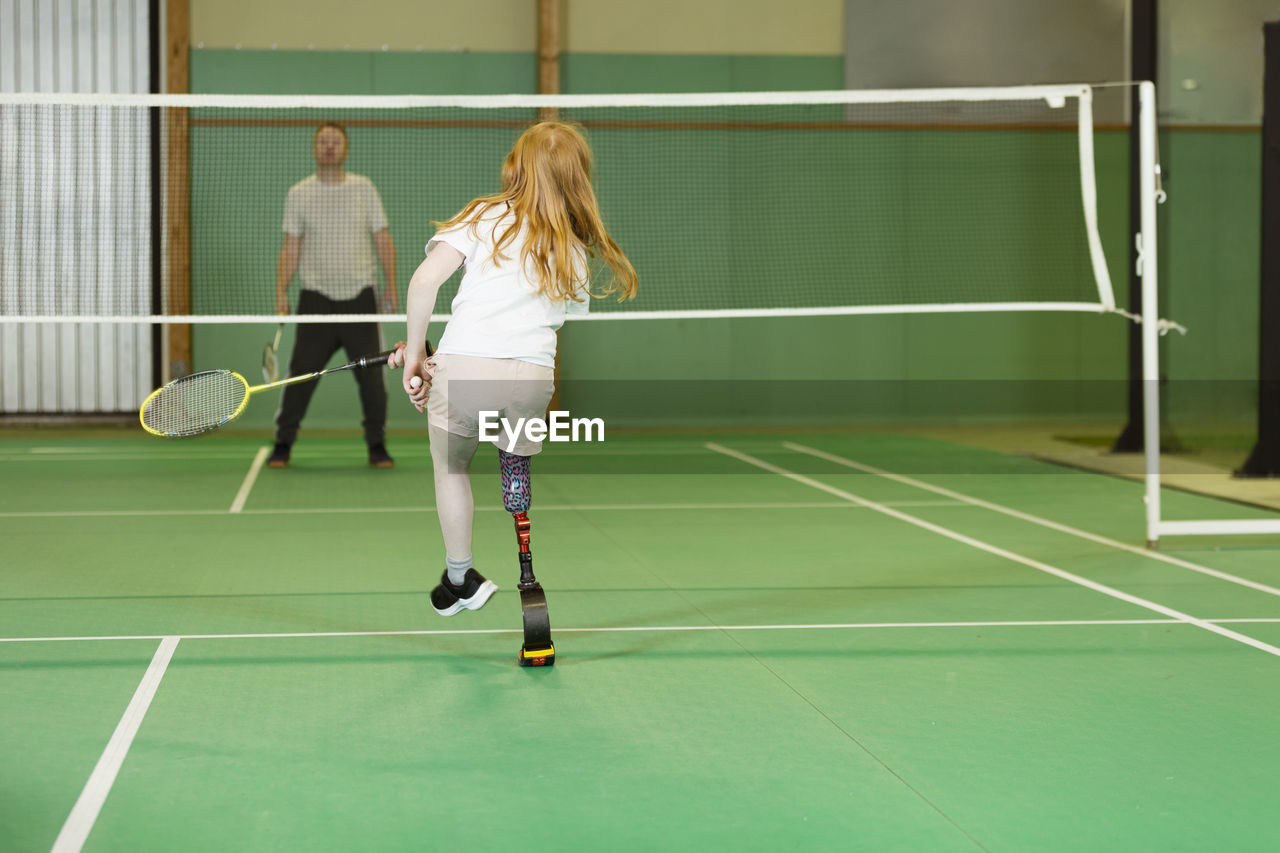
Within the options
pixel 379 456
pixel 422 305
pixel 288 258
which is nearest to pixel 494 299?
pixel 422 305

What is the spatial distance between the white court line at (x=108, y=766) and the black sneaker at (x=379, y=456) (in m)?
5.34

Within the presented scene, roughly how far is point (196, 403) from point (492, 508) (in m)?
2.73

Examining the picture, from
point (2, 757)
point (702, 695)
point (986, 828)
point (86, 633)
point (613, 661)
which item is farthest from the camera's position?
point (86, 633)

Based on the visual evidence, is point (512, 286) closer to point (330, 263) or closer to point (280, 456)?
point (330, 263)

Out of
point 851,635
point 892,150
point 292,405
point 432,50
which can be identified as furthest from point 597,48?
point 851,635

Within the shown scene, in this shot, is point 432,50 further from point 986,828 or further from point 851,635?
point 986,828

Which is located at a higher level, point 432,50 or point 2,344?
point 432,50

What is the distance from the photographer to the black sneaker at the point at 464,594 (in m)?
4.16

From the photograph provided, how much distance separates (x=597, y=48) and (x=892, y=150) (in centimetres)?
282

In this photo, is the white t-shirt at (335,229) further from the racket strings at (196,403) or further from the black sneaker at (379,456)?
the racket strings at (196,403)

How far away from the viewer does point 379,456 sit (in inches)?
378

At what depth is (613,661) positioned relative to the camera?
4.15 meters

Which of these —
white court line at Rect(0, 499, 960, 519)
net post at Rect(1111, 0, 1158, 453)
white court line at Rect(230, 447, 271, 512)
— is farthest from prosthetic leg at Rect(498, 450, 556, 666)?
net post at Rect(1111, 0, 1158, 453)

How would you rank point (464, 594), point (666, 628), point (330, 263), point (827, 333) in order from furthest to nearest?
point (827, 333) < point (330, 263) < point (666, 628) < point (464, 594)
